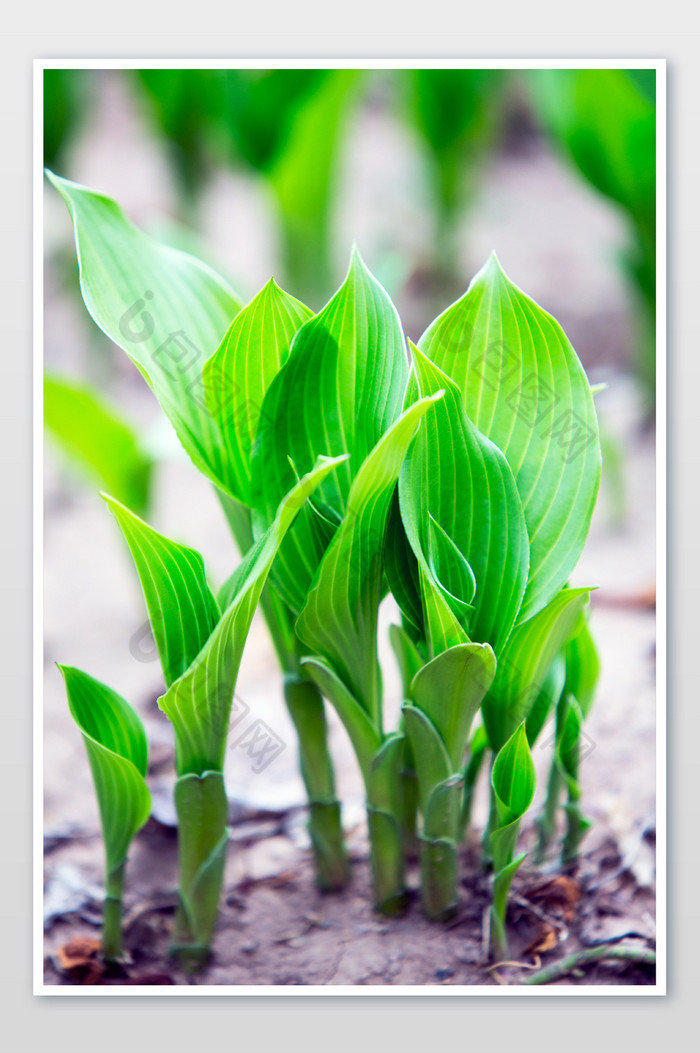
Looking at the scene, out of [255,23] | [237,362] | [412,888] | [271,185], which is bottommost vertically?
[412,888]

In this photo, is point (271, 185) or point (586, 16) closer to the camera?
point (586, 16)

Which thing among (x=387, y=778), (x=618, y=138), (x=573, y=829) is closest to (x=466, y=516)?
(x=387, y=778)

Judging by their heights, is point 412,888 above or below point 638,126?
below

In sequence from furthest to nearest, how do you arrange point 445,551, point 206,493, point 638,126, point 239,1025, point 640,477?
point 206,493, point 640,477, point 638,126, point 239,1025, point 445,551

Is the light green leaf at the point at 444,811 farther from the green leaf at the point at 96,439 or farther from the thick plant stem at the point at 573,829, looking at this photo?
the green leaf at the point at 96,439

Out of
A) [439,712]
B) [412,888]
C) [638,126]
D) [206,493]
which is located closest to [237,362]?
[439,712]

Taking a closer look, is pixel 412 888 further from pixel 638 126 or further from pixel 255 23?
pixel 638 126
